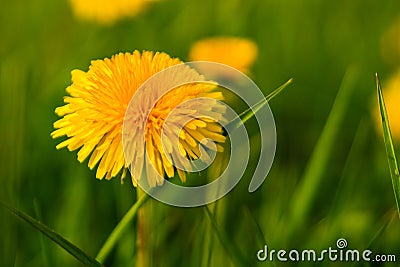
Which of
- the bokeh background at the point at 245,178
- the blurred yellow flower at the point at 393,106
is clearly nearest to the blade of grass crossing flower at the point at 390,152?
the bokeh background at the point at 245,178

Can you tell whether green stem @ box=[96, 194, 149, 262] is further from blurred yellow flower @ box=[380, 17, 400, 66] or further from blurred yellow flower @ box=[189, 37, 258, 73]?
blurred yellow flower @ box=[380, 17, 400, 66]

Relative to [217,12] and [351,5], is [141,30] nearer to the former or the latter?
[217,12]

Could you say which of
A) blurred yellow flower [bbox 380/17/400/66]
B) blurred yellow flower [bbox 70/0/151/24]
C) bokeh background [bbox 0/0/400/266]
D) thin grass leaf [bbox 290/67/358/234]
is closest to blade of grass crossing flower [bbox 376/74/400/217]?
bokeh background [bbox 0/0/400/266]

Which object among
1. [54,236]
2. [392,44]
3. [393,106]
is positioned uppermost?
[392,44]

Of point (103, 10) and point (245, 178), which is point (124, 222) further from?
point (103, 10)

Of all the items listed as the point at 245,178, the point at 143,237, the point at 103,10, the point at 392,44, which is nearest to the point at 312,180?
the point at 245,178

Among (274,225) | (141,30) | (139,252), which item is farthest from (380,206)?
(141,30)
